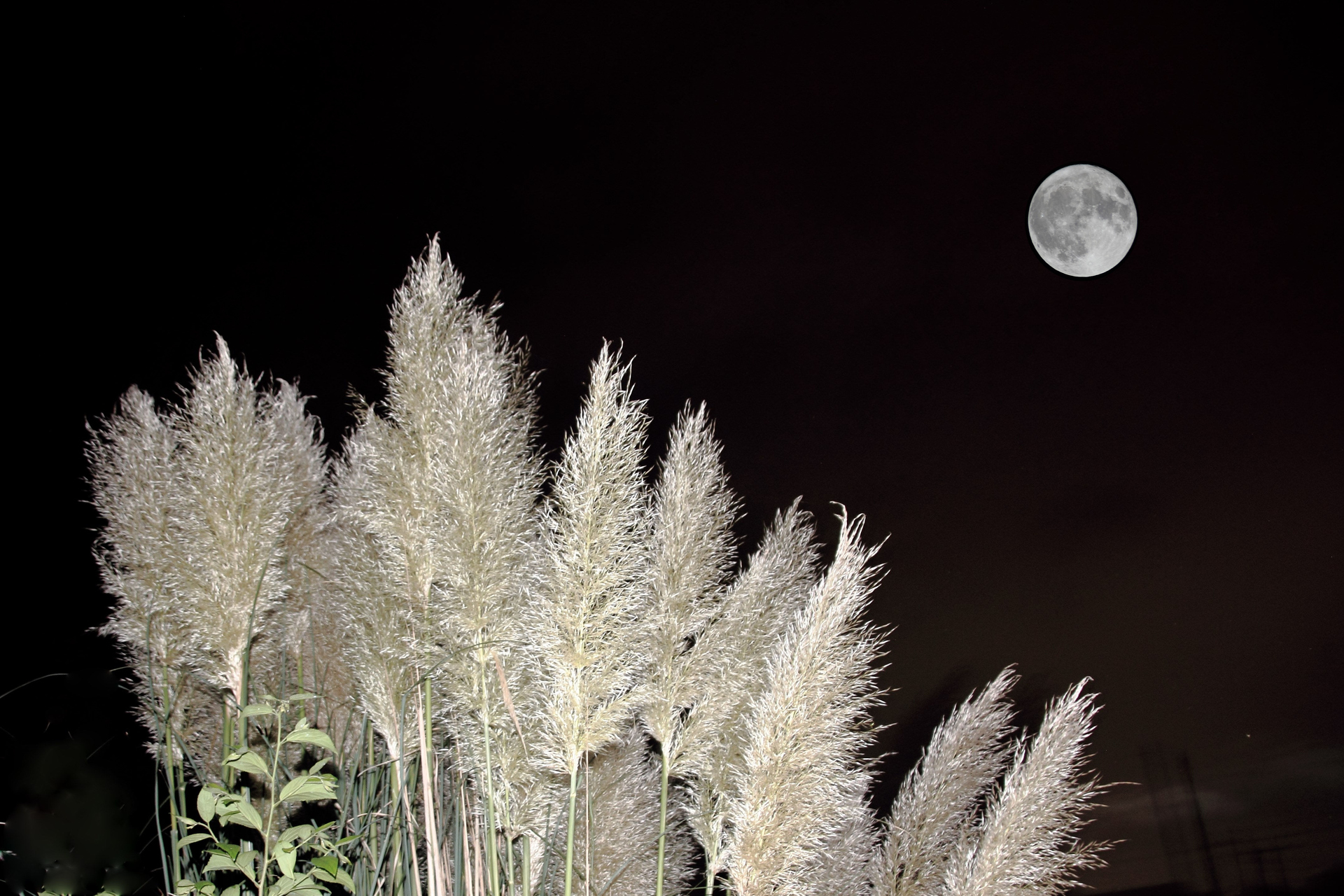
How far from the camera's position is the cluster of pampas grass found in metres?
1.15

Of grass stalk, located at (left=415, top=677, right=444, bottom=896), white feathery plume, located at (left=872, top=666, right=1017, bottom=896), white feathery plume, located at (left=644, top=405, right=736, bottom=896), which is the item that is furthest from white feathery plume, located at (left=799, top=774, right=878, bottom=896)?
grass stalk, located at (left=415, top=677, right=444, bottom=896)

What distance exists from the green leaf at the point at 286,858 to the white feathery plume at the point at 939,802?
3.21 ft

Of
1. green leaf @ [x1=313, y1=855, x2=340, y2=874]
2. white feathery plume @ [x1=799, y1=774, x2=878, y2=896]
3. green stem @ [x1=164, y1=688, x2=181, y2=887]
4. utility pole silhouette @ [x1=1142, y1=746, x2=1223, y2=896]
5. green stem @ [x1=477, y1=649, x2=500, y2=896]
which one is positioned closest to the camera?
green leaf @ [x1=313, y1=855, x2=340, y2=874]

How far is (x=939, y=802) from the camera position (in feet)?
4.76

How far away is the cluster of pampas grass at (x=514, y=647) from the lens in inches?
45.3

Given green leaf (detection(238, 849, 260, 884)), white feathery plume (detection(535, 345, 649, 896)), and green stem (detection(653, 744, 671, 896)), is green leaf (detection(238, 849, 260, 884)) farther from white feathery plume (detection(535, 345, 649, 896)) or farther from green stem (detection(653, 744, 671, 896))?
green stem (detection(653, 744, 671, 896))

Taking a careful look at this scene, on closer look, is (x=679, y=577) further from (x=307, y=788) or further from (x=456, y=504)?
(x=307, y=788)

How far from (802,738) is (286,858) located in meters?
0.63

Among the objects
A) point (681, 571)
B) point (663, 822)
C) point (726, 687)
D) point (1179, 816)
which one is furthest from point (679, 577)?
point (1179, 816)

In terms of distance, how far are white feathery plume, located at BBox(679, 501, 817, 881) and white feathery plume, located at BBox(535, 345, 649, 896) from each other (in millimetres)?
178

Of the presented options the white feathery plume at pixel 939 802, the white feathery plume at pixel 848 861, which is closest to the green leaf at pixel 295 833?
the white feathery plume at pixel 848 861

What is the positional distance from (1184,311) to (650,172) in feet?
6.94

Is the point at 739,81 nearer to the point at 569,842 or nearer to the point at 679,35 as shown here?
the point at 679,35

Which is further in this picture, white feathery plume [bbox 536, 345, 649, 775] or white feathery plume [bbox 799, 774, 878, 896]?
white feathery plume [bbox 799, 774, 878, 896]
